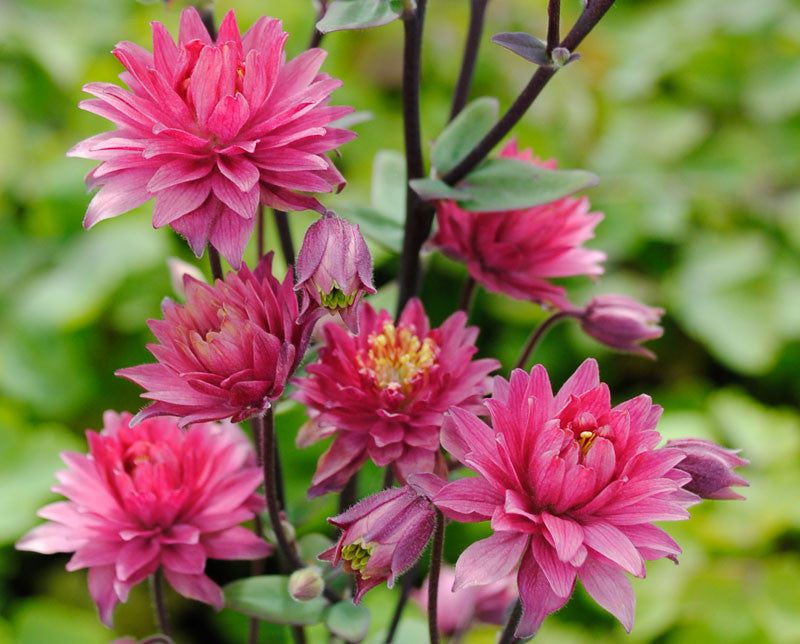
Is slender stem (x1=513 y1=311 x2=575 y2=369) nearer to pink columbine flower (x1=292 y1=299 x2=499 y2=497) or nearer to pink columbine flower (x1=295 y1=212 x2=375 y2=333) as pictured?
pink columbine flower (x1=292 y1=299 x2=499 y2=497)

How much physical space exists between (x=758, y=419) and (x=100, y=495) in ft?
3.91

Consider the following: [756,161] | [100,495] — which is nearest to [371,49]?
[756,161]

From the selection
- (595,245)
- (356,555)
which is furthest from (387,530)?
(595,245)

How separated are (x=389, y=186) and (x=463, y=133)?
133mm

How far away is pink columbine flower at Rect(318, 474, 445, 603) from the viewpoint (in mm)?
488

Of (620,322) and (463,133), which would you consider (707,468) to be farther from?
(463,133)

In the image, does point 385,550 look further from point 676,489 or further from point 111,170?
point 111,170

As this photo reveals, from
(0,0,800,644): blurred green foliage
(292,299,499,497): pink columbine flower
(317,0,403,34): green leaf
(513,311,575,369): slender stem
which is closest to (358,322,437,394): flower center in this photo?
(292,299,499,497): pink columbine flower

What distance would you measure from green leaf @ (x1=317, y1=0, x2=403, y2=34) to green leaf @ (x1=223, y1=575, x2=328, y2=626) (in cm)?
37

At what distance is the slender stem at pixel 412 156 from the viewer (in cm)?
58

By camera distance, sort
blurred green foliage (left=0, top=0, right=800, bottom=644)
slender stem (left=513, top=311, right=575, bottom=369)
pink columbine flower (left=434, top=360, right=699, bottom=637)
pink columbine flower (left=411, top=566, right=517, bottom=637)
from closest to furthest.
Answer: pink columbine flower (left=434, top=360, right=699, bottom=637), slender stem (left=513, top=311, right=575, bottom=369), pink columbine flower (left=411, top=566, right=517, bottom=637), blurred green foliage (left=0, top=0, right=800, bottom=644)

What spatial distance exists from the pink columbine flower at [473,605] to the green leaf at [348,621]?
0.59 ft

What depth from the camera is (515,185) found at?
604 mm

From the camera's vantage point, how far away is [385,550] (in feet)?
1.61
